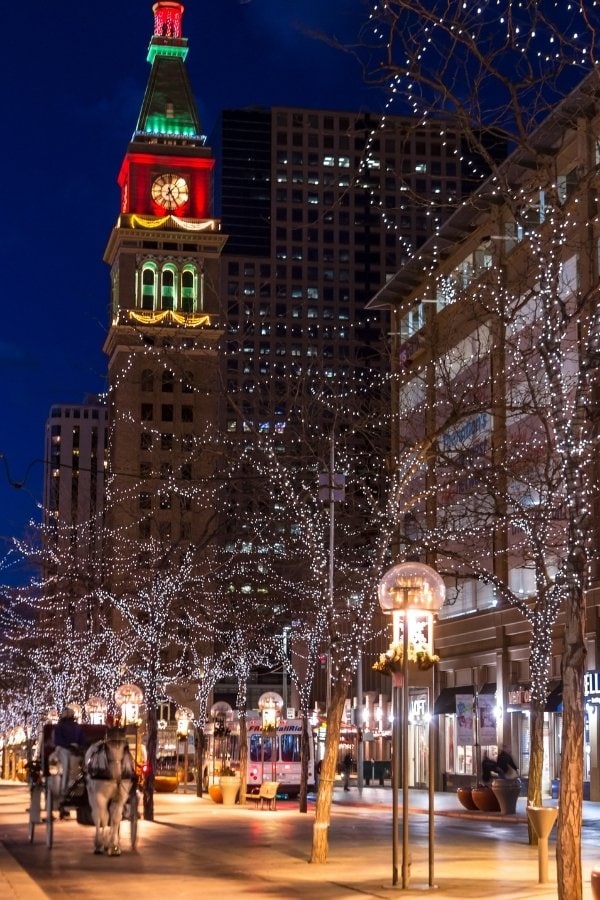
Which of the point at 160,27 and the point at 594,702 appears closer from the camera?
the point at 594,702

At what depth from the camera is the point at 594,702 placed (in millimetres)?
43344

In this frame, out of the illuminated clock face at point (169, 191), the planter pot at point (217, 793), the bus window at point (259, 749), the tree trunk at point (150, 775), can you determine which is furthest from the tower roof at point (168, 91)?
the tree trunk at point (150, 775)

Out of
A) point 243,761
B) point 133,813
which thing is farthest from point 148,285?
point 133,813

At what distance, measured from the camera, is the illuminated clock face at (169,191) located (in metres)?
126

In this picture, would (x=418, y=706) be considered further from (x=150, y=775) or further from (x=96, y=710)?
(x=150, y=775)

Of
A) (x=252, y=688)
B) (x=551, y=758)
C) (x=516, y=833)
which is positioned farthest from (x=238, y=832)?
(x=252, y=688)

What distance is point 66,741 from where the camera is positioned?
2480cm

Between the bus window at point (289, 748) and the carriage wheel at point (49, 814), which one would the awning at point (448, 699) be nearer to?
the bus window at point (289, 748)

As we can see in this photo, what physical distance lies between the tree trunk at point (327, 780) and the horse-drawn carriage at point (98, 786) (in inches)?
116

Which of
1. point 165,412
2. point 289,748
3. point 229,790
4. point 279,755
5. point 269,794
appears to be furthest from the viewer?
point 165,412

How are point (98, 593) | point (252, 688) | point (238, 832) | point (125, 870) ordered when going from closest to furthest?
point (125, 870), point (238, 832), point (98, 593), point (252, 688)

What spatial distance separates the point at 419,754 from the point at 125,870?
44303 millimetres

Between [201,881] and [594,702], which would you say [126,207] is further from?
[201,881]

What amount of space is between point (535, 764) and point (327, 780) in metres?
5.29
